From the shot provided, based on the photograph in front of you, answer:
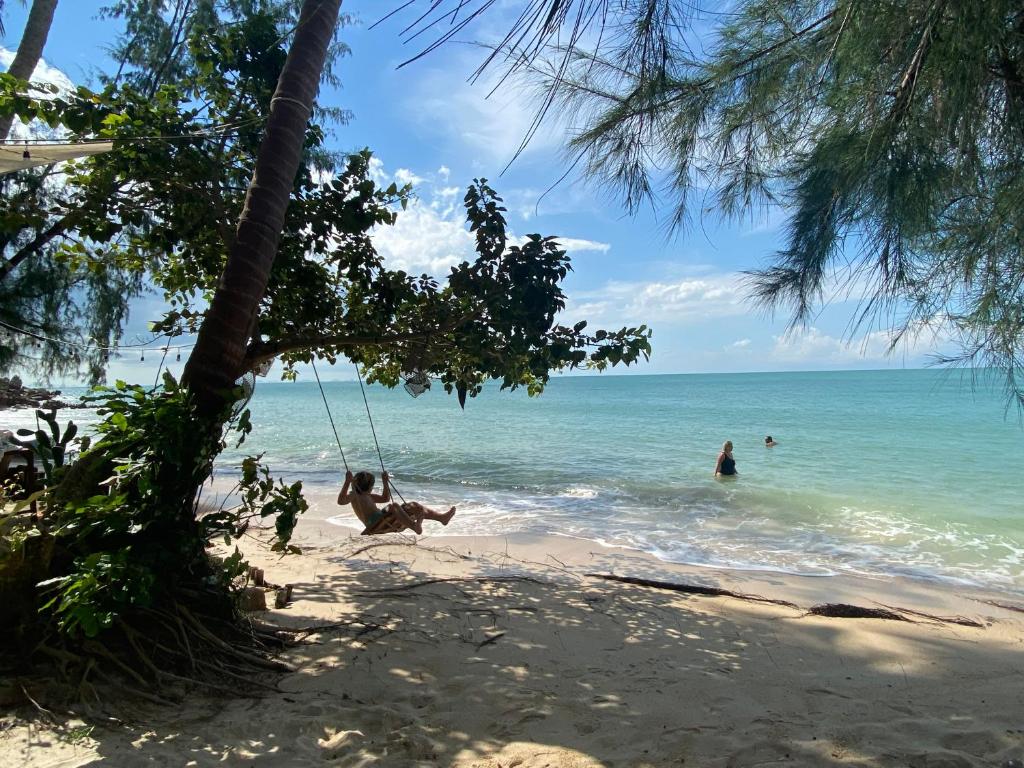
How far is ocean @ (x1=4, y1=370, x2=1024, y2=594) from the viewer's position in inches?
322

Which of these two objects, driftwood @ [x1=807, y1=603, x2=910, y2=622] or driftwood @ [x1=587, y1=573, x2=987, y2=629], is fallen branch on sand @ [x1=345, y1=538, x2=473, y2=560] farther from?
driftwood @ [x1=807, y1=603, x2=910, y2=622]

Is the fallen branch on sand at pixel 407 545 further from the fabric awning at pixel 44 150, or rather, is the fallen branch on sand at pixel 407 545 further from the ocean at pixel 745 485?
the fabric awning at pixel 44 150

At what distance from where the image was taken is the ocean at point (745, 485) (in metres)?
8.18

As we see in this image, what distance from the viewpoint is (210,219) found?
15.1 ft

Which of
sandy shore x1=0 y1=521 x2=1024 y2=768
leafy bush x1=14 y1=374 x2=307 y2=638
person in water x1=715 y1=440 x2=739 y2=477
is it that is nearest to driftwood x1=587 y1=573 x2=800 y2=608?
sandy shore x1=0 y1=521 x2=1024 y2=768

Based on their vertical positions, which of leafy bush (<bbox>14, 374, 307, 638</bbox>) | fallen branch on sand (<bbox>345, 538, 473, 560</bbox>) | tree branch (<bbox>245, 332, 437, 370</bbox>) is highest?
tree branch (<bbox>245, 332, 437, 370</bbox>)

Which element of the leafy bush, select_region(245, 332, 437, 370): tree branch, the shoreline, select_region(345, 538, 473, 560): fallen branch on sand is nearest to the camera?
the leafy bush

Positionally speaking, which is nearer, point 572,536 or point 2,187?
point 2,187

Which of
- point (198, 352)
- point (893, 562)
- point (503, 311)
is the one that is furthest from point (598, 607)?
point (893, 562)

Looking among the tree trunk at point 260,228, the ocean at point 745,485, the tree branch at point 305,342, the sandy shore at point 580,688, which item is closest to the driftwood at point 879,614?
the sandy shore at point 580,688

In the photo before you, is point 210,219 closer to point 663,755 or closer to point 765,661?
point 663,755

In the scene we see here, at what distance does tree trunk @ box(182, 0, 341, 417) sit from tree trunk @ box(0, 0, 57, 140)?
15.5 feet

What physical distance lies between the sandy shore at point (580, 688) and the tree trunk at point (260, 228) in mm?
1574

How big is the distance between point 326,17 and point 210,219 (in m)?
1.83
